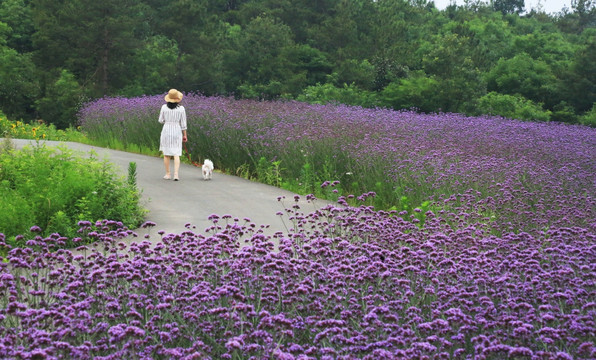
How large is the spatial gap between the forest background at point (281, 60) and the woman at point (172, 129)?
15646 mm

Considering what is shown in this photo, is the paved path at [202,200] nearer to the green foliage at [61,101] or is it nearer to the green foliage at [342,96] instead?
the green foliage at [342,96]

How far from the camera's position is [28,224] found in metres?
8.70

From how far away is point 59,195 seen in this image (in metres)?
9.30

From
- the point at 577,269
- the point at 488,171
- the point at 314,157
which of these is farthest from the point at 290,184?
the point at 577,269

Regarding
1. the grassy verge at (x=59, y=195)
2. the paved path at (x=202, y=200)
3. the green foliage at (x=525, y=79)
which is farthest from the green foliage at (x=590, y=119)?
the grassy verge at (x=59, y=195)

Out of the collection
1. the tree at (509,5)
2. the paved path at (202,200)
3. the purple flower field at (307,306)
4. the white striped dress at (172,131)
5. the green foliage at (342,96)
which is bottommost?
the paved path at (202,200)

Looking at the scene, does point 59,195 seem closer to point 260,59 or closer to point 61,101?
point 61,101

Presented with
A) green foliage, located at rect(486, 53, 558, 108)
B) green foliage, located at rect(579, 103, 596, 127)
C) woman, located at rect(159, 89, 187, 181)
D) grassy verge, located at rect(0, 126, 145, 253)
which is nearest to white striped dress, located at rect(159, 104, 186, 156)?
woman, located at rect(159, 89, 187, 181)

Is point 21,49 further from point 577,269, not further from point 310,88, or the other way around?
point 577,269

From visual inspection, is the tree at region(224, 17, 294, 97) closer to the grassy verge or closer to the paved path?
Answer: the paved path

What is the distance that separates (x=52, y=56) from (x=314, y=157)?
26798 millimetres

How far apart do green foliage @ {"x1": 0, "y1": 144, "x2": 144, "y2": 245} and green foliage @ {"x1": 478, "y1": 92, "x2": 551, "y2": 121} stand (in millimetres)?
19476

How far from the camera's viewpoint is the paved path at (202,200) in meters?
9.95

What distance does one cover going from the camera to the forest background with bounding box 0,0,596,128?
100ft
